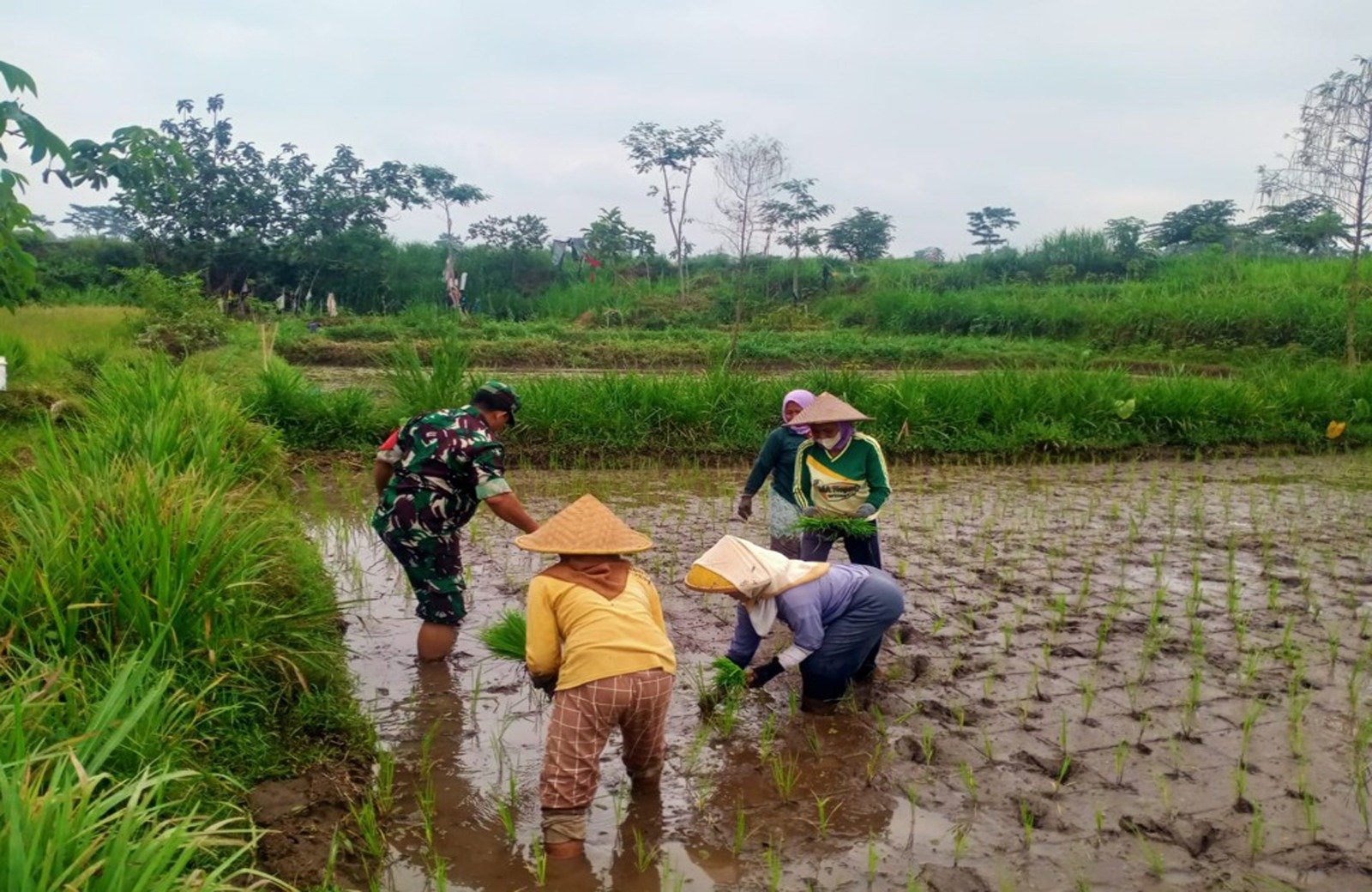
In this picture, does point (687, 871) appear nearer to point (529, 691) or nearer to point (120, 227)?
point (529, 691)

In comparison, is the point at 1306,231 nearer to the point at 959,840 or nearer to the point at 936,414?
the point at 936,414

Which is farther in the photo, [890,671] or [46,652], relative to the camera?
[890,671]

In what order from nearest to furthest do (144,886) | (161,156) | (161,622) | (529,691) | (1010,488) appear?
(144,886), (161,622), (529,691), (161,156), (1010,488)

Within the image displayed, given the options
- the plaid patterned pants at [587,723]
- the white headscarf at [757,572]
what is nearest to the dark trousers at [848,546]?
the white headscarf at [757,572]

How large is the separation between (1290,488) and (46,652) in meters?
9.09

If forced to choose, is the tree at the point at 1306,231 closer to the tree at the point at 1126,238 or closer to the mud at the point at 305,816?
the tree at the point at 1126,238

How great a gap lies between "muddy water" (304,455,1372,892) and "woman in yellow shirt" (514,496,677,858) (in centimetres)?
14

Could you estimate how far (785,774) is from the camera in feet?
12.3

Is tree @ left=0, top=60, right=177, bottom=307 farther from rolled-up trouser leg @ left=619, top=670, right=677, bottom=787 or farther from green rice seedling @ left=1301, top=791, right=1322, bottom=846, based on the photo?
green rice seedling @ left=1301, top=791, right=1322, bottom=846

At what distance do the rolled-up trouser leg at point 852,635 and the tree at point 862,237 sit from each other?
27.8 m

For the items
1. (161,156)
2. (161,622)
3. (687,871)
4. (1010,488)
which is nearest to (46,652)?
(161,622)

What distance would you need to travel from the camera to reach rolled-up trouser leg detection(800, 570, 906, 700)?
168 inches

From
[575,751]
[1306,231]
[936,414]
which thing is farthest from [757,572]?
[1306,231]

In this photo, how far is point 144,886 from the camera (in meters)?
1.97
